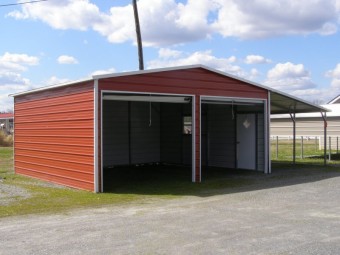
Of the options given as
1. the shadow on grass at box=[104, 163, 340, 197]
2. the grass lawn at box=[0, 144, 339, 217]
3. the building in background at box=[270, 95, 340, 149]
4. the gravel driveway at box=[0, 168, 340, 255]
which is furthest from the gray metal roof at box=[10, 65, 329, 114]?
the building in background at box=[270, 95, 340, 149]

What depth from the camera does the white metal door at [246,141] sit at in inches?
677

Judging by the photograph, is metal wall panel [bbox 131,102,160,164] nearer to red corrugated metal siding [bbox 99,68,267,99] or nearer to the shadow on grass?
the shadow on grass

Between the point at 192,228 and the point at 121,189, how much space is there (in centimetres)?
523

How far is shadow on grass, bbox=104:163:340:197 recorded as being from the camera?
1232cm

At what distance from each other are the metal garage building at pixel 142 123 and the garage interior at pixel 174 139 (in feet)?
0.13

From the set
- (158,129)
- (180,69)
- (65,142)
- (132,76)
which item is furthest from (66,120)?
(158,129)

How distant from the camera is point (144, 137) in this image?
2094 cm

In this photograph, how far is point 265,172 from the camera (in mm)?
16125

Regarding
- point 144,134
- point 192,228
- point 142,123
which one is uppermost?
point 142,123

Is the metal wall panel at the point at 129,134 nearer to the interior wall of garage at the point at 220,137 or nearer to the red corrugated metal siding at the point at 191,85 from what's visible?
the interior wall of garage at the point at 220,137

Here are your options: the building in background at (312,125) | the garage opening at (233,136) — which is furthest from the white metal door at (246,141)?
the building in background at (312,125)

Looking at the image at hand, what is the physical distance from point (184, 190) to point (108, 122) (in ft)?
27.3

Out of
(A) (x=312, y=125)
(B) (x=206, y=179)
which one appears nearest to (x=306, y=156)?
(A) (x=312, y=125)

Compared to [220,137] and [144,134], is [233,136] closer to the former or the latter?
[220,137]
